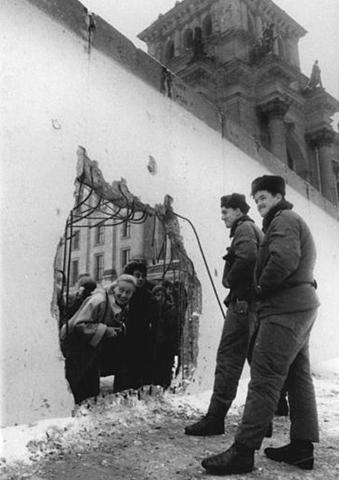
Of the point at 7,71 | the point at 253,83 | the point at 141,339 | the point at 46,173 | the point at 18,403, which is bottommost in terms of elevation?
the point at 18,403

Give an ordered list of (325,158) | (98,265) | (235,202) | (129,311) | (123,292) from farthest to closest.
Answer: (325,158), (98,265), (123,292), (129,311), (235,202)

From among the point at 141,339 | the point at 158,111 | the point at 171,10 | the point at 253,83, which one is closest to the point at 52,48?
the point at 158,111

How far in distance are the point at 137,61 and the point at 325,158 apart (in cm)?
1953

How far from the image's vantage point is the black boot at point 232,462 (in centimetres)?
230

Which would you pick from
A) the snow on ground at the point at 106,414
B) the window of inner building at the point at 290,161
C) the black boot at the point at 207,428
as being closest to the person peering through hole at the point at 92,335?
the snow on ground at the point at 106,414

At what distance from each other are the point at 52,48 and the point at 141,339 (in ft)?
8.61

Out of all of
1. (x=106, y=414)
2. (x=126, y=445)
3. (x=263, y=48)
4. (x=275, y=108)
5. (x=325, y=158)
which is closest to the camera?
(x=126, y=445)

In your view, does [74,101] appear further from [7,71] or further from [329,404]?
[329,404]

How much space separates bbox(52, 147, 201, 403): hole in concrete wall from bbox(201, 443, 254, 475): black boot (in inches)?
43.3

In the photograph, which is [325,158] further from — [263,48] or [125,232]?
[125,232]

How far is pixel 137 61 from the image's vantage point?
3.95 meters

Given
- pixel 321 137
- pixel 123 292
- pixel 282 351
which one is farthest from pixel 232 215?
pixel 321 137

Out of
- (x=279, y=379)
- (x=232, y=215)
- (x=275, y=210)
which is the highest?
(x=232, y=215)

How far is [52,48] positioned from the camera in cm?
316
